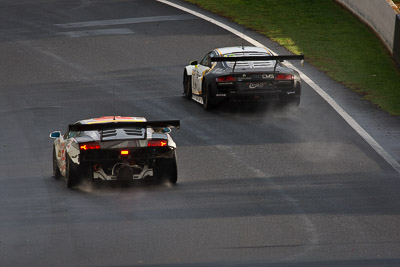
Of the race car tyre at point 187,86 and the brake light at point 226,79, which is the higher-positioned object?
the brake light at point 226,79

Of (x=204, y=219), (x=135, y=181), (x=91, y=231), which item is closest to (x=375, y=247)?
(x=204, y=219)

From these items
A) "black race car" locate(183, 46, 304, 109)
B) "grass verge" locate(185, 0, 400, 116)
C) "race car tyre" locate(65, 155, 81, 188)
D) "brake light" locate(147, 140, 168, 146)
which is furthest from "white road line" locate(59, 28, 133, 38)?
"brake light" locate(147, 140, 168, 146)

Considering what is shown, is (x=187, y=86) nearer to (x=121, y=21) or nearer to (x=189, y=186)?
(x=189, y=186)

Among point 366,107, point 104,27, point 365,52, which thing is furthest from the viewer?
point 104,27

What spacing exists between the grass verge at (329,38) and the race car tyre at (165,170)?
27.6 feet

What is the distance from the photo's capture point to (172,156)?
1656 cm

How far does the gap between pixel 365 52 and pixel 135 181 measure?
15.6m

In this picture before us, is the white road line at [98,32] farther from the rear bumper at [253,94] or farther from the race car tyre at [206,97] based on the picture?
the rear bumper at [253,94]

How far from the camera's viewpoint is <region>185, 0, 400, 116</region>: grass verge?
Result: 2706 centimetres

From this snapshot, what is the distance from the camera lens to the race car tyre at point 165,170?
16.5 metres

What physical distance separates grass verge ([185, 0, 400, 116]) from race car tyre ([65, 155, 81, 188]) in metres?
9.45

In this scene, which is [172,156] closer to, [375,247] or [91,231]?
[91,231]

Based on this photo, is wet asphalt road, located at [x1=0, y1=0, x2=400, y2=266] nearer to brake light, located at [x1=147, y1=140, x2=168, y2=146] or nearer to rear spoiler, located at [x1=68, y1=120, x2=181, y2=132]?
brake light, located at [x1=147, y1=140, x2=168, y2=146]

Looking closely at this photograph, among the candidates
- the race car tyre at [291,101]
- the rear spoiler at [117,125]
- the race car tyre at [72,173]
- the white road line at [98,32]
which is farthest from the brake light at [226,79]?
the white road line at [98,32]
